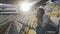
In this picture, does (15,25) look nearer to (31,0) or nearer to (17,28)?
(17,28)

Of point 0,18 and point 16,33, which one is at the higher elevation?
point 0,18

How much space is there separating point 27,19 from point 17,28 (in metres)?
0.20

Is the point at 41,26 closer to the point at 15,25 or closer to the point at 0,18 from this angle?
the point at 15,25

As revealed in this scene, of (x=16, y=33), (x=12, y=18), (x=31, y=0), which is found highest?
(x=31, y=0)

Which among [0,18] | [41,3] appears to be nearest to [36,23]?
[41,3]

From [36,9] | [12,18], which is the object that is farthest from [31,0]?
[12,18]

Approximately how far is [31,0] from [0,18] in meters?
0.52

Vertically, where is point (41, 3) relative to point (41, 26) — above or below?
above

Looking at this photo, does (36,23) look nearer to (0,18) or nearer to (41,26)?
(41,26)

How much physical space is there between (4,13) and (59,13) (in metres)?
0.79

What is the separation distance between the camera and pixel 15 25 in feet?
11.5

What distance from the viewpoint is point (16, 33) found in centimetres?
350

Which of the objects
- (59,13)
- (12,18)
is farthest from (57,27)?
(12,18)

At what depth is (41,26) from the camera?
11.4 feet
